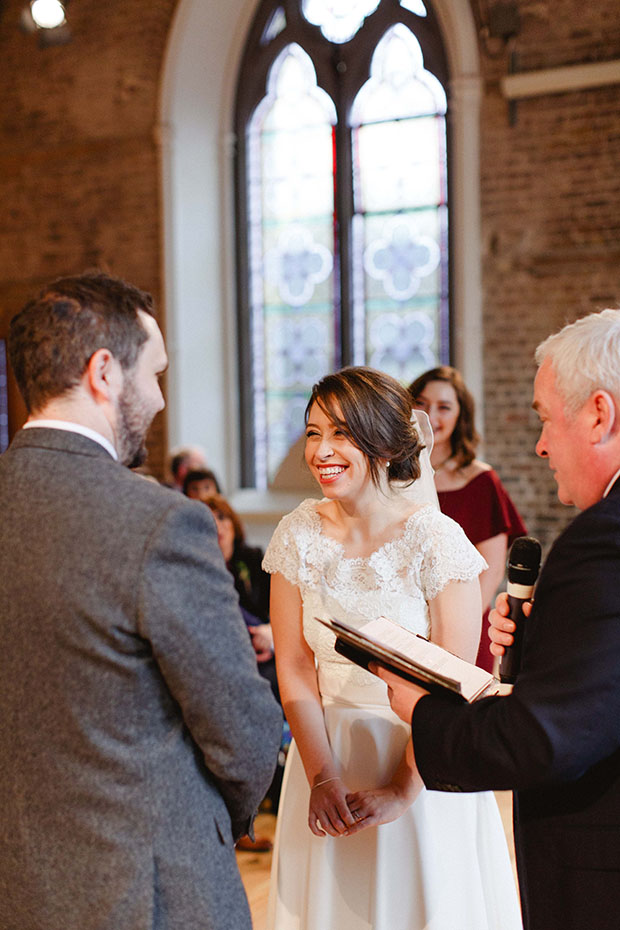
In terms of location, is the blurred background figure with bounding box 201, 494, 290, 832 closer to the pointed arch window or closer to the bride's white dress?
the bride's white dress

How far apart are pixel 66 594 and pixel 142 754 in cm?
27

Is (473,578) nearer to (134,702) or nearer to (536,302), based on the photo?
(134,702)

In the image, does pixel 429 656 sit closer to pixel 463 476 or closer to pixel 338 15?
pixel 463 476

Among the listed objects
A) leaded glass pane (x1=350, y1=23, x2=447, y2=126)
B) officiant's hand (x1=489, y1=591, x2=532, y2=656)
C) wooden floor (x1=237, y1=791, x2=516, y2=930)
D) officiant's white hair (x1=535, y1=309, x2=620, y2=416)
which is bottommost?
wooden floor (x1=237, y1=791, x2=516, y2=930)

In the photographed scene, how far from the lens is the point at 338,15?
25.3 ft

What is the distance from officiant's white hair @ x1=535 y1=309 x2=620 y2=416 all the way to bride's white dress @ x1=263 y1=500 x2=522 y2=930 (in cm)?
79

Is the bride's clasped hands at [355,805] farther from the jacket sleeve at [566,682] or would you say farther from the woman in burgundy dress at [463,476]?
the woman in burgundy dress at [463,476]

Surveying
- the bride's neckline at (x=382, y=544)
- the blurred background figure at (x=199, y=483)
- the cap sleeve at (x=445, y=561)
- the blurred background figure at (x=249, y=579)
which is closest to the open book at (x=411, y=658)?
the cap sleeve at (x=445, y=561)

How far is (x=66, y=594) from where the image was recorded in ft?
4.56

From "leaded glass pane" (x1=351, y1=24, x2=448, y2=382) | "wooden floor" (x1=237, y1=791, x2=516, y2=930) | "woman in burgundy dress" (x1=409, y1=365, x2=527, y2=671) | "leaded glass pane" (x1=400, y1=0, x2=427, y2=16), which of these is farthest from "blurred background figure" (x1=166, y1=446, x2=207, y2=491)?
"leaded glass pane" (x1=400, y1=0, x2=427, y2=16)

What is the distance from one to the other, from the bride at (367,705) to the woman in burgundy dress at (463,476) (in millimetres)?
1519

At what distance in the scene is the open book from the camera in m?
1.58

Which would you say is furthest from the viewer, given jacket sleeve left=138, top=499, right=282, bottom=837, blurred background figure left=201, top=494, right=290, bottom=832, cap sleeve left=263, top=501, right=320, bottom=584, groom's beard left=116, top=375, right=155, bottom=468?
blurred background figure left=201, top=494, right=290, bottom=832

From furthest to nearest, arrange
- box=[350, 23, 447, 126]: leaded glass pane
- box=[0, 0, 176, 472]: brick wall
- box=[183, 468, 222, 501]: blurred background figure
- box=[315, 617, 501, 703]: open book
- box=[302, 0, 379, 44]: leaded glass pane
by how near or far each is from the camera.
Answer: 1. box=[0, 0, 176, 472]: brick wall
2. box=[302, 0, 379, 44]: leaded glass pane
3. box=[350, 23, 447, 126]: leaded glass pane
4. box=[183, 468, 222, 501]: blurred background figure
5. box=[315, 617, 501, 703]: open book
